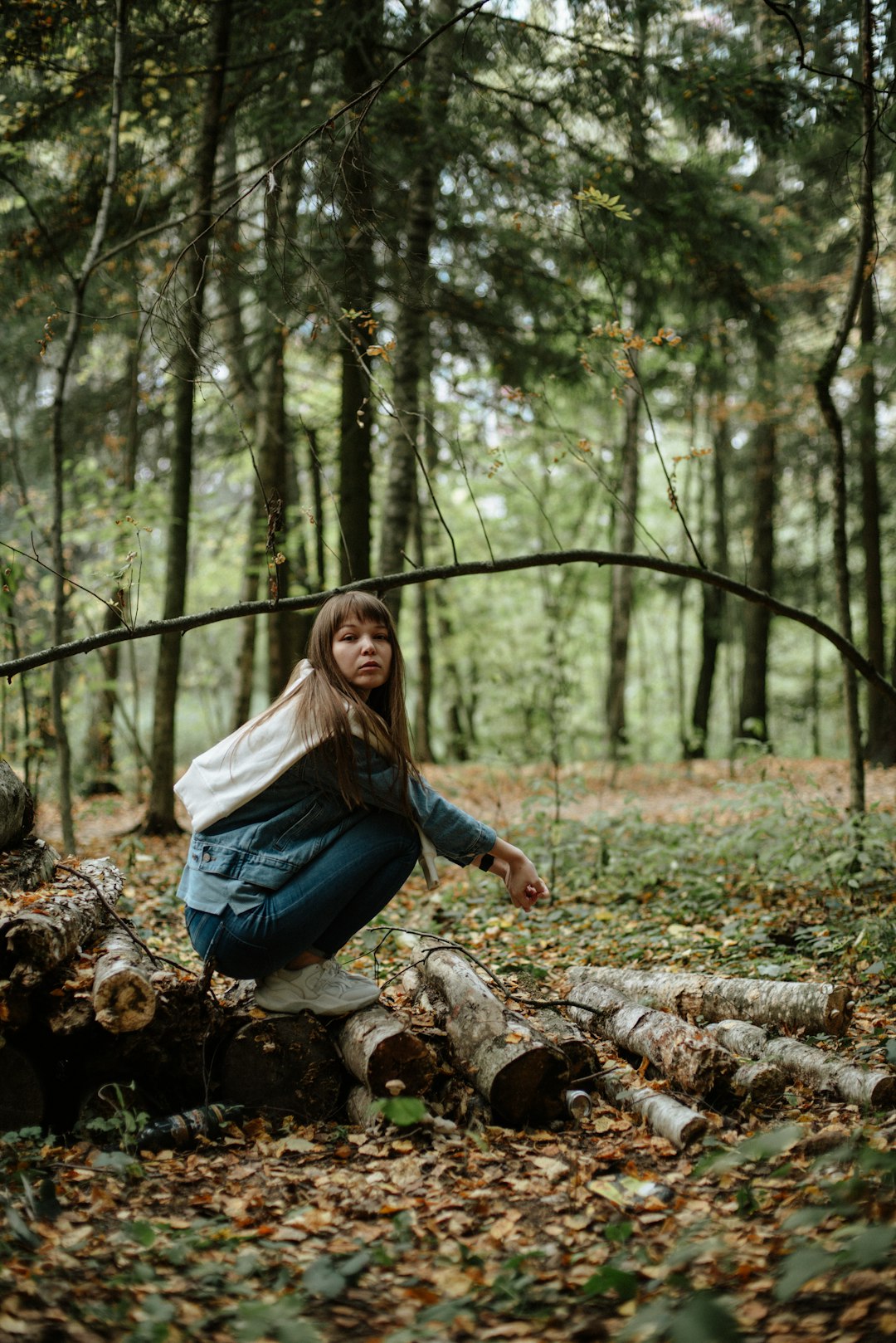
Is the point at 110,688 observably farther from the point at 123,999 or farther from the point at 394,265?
the point at 123,999

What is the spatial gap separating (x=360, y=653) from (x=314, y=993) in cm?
128

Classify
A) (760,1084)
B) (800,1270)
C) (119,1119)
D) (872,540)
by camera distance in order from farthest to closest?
1. (872,540)
2. (760,1084)
3. (119,1119)
4. (800,1270)

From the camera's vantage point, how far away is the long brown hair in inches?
124

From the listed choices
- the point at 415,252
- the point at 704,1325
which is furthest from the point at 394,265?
the point at 704,1325

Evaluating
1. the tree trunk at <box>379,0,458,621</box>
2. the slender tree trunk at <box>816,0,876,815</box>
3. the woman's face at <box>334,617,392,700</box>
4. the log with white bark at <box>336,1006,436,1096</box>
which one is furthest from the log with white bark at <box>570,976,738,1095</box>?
the tree trunk at <box>379,0,458,621</box>

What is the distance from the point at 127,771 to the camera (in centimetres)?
1609

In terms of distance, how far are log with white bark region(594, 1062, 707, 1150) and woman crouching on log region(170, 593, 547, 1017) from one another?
2.28 ft

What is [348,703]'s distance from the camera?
325 centimetres

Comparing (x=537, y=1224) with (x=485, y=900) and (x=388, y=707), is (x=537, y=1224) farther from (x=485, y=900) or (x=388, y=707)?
(x=485, y=900)

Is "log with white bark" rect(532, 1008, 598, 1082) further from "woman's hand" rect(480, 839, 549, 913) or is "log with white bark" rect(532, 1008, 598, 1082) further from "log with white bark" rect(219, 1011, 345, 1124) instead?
"log with white bark" rect(219, 1011, 345, 1124)

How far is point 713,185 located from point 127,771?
43.6 feet

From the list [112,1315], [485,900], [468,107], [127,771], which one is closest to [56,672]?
[485,900]

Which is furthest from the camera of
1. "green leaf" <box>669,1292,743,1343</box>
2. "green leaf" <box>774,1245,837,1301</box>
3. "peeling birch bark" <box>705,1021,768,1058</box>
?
"peeling birch bark" <box>705,1021,768,1058</box>

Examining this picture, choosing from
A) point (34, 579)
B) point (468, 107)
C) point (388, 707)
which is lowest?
point (388, 707)
